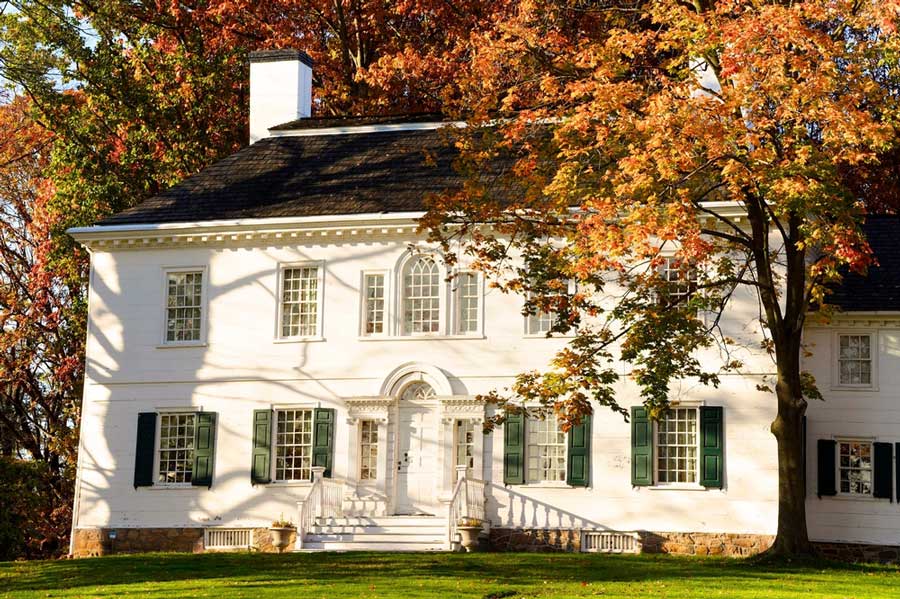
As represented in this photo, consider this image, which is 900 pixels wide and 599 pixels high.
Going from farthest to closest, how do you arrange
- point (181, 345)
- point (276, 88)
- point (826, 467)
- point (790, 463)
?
1. point (276, 88)
2. point (181, 345)
3. point (826, 467)
4. point (790, 463)

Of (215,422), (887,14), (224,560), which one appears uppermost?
(887,14)

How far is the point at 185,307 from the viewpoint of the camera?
30.2 metres

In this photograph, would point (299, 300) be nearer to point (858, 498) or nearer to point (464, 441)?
point (464, 441)

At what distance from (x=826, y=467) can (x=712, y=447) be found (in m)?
2.39

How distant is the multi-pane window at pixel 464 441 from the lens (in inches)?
1114

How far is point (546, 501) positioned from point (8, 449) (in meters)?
19.6

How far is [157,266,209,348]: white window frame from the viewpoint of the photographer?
30.0m

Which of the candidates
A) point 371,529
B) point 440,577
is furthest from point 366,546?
point 440,577

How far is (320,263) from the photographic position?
97.0ft

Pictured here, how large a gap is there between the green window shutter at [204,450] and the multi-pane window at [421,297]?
4.51 metres

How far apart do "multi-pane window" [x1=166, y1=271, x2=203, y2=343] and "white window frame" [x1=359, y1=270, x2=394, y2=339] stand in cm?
353

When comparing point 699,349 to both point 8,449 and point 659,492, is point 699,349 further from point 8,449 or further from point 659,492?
point 8,449

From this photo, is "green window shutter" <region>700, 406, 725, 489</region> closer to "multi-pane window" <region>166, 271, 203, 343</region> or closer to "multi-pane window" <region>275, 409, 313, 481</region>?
"multi-pane window" <region>275, 409, 313, 481</region>

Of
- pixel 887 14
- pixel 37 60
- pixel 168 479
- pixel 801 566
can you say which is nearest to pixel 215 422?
pixel 168 479
